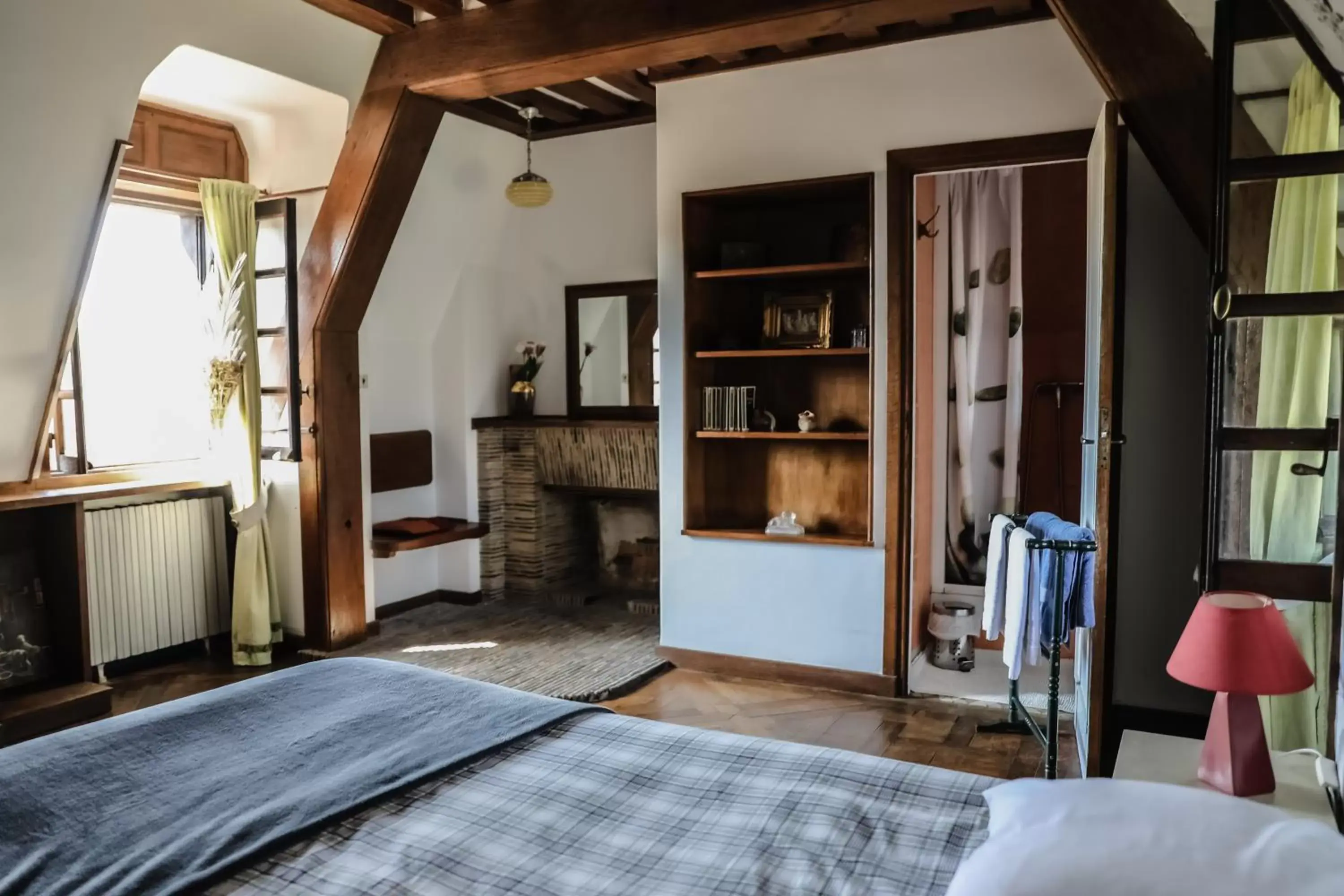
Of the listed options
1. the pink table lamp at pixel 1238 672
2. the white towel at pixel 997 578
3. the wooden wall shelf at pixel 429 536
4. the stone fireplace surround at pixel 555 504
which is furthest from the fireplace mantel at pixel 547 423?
the pink table lamp at pixel 1238 672

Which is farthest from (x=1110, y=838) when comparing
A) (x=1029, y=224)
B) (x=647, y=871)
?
(x=1029, y=224)

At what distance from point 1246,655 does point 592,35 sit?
114 inches

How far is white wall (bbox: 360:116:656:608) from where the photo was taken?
16.5 ft

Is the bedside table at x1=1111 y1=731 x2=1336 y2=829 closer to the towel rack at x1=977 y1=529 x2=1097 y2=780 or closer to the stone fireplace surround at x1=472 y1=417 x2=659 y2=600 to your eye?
the towel rack at x1=977 y1=529 x2=1097 y2=780

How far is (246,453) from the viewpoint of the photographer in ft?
14.1

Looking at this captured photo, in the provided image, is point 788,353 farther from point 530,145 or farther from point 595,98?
point 530,145

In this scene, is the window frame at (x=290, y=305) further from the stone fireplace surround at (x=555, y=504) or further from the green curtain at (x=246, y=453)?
the stone fireplace surround at (x=555, y=504)

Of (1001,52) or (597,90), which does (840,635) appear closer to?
(1001,52)

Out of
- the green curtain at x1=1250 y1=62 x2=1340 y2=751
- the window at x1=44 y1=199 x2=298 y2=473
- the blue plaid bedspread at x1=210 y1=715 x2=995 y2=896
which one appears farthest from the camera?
the window at x1=44 y1=199 x2=298 y2=473

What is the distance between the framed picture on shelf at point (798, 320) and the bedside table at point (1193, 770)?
2278mm

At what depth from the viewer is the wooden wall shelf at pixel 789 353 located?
3.93 m

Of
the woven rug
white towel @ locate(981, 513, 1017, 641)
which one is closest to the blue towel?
white towel @ locate(981, 513, 1017, 641)

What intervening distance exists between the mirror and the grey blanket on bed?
3.13 m

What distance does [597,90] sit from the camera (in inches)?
185
